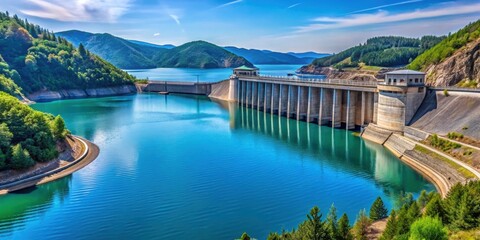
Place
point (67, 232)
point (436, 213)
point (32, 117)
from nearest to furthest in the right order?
point (436, 213)
point (67, 232)
point (32, 117)

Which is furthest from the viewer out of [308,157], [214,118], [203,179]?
[214,118]

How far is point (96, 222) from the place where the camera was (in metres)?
31.3

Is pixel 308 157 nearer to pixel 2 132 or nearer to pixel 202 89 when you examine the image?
pixel 2 132

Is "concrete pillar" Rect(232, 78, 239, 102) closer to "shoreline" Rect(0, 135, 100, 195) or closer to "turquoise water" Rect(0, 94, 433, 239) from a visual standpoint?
"turquoise water" Rect(0, 94, 433, 239)

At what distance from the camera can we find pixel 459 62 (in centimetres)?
7756

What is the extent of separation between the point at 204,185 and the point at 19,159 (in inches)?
747

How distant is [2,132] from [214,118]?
47.1 metres

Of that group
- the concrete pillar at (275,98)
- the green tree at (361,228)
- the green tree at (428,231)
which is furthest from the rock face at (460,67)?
the green tree at (428,231)

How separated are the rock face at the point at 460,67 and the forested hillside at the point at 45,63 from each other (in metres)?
104

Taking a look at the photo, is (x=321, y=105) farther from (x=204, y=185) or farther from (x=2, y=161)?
(x=2, y=161)

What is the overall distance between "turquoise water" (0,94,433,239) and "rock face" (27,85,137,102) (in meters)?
58.6

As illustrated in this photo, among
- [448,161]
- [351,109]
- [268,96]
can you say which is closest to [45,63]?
[268,96]

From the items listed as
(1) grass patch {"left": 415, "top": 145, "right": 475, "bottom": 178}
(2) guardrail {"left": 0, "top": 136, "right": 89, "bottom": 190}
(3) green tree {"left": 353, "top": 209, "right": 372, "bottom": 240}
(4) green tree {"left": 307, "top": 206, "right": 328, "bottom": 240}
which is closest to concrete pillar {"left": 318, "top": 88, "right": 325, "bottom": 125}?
(1) grass patch {"left": 415, "top": 145, "right": 475, "bottom": 178}

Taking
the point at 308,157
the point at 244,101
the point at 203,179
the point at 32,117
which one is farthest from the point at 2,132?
the point at 244,101
